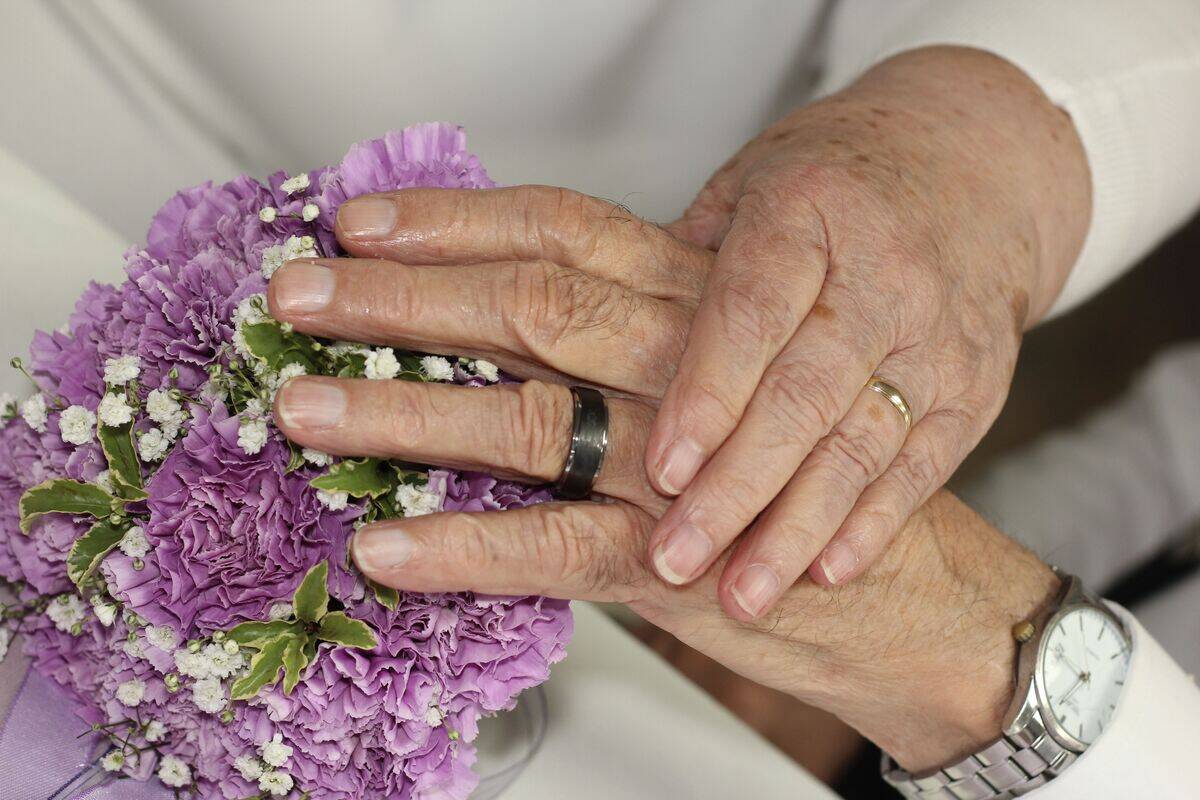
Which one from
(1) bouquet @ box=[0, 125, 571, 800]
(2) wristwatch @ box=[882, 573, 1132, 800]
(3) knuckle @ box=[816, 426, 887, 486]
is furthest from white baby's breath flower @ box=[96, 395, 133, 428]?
(2) wristwatch @ box=[882, 573, 1132, 800]

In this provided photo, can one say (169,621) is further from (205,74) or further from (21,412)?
(205,74)

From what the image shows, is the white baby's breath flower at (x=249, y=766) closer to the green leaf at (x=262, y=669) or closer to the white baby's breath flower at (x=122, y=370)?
the green leaf at (x=262, y=669)

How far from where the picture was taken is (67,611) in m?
0.74

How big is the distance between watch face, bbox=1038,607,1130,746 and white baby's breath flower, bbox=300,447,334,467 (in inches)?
26.9

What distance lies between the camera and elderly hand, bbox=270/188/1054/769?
0.67 metres

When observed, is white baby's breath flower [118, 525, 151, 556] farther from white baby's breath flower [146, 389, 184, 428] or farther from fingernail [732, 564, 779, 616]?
fingernail [732, 564, 779, 616]

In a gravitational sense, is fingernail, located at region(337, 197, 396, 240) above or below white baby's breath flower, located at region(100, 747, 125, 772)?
above

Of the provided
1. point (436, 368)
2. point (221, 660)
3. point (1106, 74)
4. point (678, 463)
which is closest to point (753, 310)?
point (678, 463)

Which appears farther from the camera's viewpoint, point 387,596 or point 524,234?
point 524,234

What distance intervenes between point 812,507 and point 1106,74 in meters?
0.83

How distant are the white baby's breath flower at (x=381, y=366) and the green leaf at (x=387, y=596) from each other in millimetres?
147

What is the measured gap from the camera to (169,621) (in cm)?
67

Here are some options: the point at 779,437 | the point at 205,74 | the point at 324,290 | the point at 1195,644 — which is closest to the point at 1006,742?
the point at 779,437

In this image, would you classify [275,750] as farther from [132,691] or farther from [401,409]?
[401,409]
